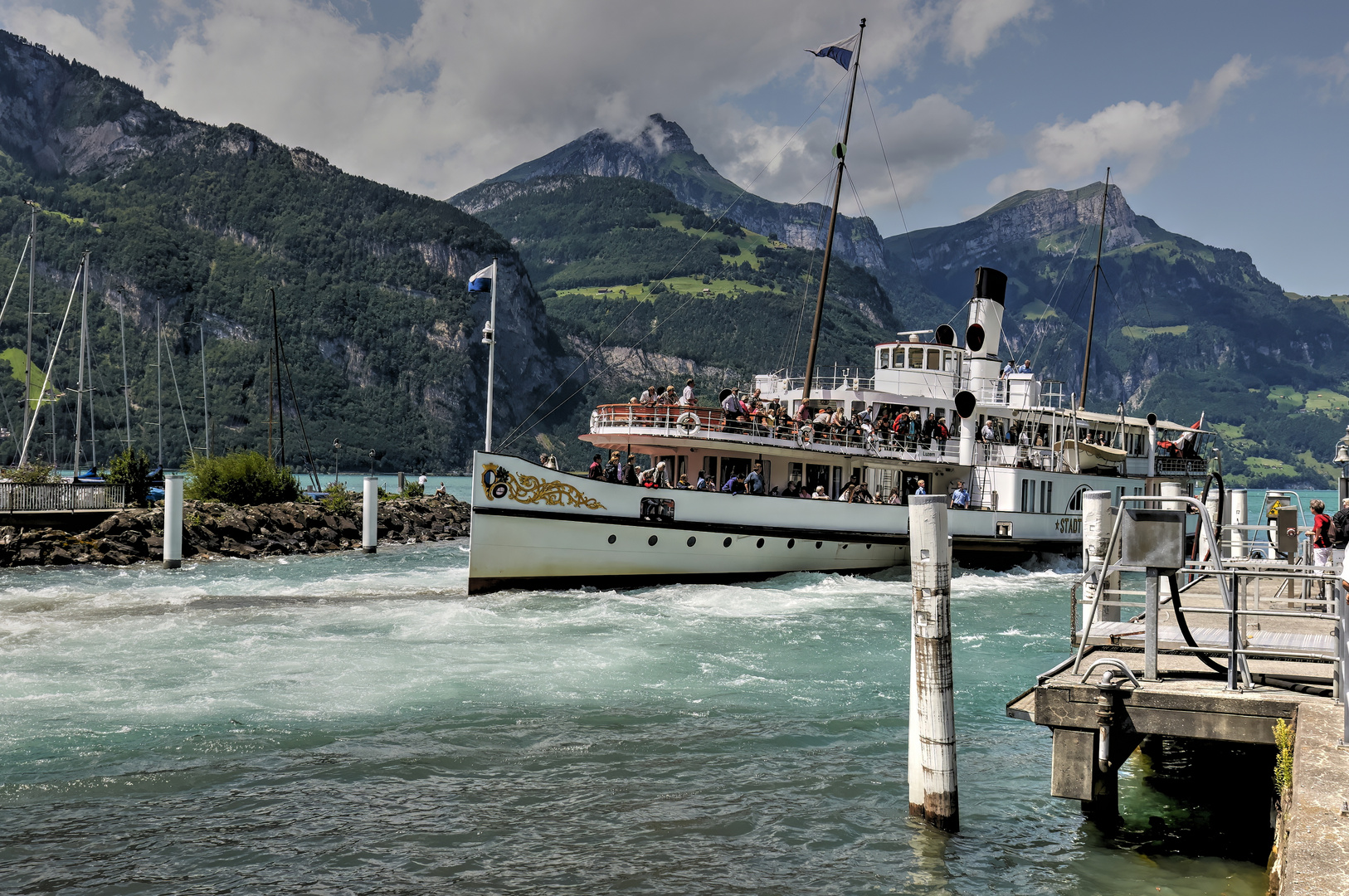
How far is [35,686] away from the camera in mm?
15039

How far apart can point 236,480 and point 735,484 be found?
24.2 meters

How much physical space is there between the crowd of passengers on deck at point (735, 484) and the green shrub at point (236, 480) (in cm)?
2044

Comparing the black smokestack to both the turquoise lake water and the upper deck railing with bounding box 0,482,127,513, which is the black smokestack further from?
the upper deck railing with bounding box 0,482,127,513

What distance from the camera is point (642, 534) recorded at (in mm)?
24812

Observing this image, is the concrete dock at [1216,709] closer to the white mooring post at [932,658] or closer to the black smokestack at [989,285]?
the white mooring post at [932,658]

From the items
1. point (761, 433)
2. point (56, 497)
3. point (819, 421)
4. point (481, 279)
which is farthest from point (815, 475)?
point (56, 497)

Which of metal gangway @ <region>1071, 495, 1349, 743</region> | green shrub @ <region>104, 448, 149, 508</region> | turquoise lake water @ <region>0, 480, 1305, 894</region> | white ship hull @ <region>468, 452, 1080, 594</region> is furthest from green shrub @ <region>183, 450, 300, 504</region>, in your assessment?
metal gangway @ <region>1071, 495, 1349, 743</region>

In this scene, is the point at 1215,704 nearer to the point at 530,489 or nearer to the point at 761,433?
the point at 530,489

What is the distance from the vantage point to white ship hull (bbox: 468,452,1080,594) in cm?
2345

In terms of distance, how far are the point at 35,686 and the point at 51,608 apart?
844cm

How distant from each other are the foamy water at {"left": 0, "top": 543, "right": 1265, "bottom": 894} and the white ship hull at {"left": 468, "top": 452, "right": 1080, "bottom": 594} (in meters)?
1.98

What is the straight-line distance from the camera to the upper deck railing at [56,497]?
3381cm

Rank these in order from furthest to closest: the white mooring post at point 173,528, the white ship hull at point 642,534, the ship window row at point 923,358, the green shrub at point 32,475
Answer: the green shrub at point 32,475
the ship window row at point 923,358
the white mooring post at point 173,528
the white ship hull at point 642,534

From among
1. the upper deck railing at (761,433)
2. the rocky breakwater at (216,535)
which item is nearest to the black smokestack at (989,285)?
the upper deck railing at (761,433)
